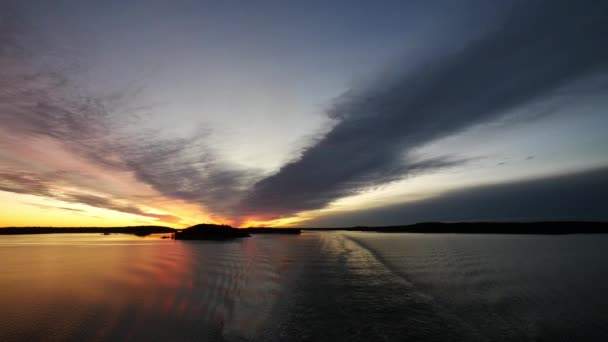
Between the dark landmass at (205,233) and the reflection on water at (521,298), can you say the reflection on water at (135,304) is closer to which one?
the reflection on water at (521,298)

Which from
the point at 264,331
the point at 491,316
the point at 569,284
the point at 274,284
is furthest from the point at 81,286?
the point at 569,284

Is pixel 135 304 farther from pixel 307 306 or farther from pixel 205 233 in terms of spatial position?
pixel 205 233

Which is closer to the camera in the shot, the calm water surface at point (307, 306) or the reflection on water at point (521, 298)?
the calm water surface at point (307, 306)

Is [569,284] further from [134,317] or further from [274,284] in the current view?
[134,317]

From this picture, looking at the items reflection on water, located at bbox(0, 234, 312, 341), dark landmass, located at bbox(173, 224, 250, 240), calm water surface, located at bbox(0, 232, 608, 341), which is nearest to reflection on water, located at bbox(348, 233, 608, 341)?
calm water surface, located at bbox(0, 232, 608, 341)

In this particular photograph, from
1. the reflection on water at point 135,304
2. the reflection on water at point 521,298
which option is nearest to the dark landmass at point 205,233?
the reflection on water at point 135,304

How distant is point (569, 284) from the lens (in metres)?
17.0

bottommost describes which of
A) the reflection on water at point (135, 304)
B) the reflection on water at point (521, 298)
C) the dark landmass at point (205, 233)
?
the reflection on water at point (521, 298)

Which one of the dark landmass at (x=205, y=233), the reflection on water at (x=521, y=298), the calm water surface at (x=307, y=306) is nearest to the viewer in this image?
the calm water surface at (x=307, y=306)

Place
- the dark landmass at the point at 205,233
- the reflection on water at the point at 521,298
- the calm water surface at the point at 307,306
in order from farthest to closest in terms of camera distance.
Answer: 1. the dark landmass at the point at 205,233
2. the reflection on water at the point at 521,298
3. the calm water surface at the point at 307,306

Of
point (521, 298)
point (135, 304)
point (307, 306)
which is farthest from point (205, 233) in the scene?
point (521, 298)

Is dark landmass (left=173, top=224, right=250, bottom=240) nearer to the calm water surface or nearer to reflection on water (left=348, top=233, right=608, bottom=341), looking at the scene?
the calm water surface

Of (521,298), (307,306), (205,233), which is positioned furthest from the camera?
(205,233)

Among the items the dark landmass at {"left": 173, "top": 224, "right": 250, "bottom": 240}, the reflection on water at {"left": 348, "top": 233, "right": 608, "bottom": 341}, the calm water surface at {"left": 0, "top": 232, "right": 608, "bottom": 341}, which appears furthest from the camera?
the dark landmass at {"left": 173, "top": 224, "right": 250, "bottom": 240}
